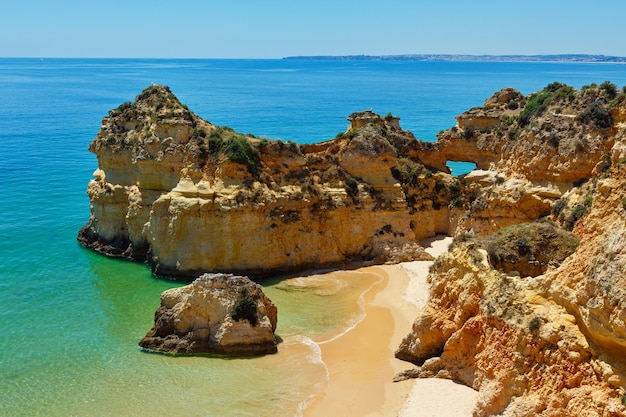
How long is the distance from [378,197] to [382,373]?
50.2 ft

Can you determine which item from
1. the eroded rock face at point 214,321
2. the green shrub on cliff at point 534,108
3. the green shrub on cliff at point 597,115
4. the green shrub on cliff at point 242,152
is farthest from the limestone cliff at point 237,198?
the green shrub on cliff at point 597,115

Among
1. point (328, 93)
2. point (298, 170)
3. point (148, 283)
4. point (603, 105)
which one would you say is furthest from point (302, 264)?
point (328, 93)

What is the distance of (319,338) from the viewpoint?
25.1 meters

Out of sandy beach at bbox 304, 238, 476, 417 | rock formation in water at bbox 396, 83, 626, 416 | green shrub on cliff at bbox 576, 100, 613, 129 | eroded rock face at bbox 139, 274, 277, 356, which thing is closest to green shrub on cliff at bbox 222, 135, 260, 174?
sandy beach at bbox 304, 238, 476, 417

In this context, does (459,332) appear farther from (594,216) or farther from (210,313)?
(210,313)

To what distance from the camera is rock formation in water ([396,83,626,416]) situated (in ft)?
47.0

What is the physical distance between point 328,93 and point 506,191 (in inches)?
4377

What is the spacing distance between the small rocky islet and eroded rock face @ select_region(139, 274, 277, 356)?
1.45ft

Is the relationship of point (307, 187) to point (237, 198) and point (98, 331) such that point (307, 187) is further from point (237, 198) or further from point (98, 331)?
point (98, 331)

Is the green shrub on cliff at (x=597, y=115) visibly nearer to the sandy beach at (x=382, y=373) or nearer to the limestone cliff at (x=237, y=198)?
the limestone cliff at (x=237, y=198)

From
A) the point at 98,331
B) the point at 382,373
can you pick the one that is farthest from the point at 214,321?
the point at 382,373

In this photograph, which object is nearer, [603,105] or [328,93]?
[603,105]

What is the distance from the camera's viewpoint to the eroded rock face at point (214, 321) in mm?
23438

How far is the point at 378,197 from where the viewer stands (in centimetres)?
3531
